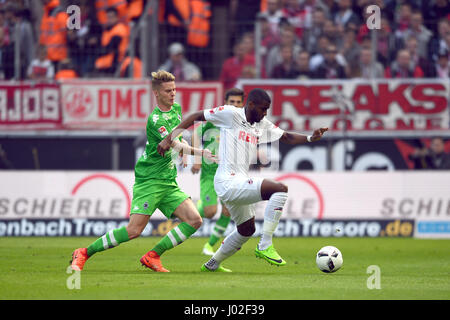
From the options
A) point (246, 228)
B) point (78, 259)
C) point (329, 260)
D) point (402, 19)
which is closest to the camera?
point (246, 228)

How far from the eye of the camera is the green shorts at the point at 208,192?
13.6m

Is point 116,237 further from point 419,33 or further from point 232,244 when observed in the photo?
point 419,33

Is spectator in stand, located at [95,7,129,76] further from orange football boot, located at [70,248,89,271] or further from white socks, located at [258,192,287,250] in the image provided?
white socks, located at [258,192,287,250]

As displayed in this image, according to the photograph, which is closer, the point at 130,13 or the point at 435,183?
the point at 435,183

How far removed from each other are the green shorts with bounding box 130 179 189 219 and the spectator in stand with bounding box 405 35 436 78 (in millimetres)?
9947

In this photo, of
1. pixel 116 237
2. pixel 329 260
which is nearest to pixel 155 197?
pixel 116 237

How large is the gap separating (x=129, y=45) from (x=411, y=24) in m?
6.12

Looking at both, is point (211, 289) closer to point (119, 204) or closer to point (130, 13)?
point (119, 204)

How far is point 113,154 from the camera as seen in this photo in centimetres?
1884

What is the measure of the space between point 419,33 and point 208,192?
807 centimetres

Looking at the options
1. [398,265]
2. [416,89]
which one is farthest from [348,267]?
[416,89]

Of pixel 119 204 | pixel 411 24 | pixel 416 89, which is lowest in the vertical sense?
pixel 119 204

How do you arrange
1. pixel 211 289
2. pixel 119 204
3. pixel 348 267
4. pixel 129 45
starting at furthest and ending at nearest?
pixel 129 45, pixel 119 204, pixel 348 267, pixel 211 289

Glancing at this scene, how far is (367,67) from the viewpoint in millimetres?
19172
